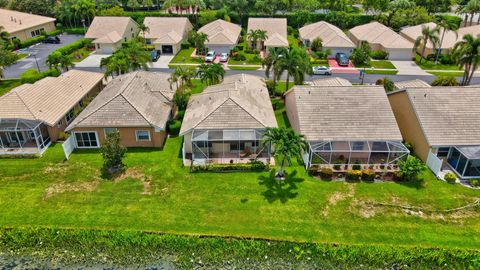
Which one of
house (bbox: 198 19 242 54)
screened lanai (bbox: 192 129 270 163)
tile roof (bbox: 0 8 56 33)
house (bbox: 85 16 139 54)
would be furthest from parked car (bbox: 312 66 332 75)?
tile roof (bbox: 0 8 56 33)

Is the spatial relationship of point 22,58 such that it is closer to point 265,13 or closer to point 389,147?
point 265,13

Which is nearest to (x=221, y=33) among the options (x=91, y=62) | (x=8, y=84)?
(x=91, y=62)

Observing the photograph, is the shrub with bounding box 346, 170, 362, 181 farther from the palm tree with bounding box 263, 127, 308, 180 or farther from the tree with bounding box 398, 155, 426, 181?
the palm tree with bounding box 263, 127, 308, 180

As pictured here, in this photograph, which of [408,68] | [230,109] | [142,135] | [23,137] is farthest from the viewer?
[408,68]

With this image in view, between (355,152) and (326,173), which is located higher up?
(355,152)

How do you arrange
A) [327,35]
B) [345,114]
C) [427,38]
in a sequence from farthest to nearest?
[327,35] → [427,38] → [345,114]

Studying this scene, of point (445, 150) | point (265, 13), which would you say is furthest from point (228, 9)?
point (445, 150)

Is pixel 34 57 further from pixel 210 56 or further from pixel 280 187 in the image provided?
pixel 280 187
